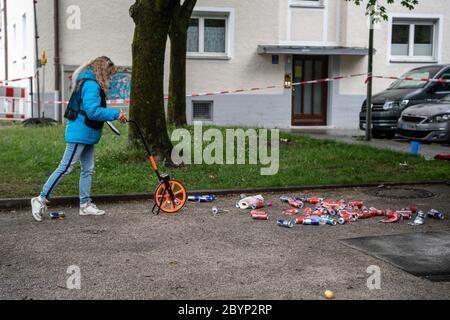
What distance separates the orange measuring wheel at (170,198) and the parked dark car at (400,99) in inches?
433

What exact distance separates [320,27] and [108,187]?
649 inches

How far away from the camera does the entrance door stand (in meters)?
24.9

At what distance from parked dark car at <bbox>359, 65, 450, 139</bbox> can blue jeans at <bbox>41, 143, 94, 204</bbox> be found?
1173cm

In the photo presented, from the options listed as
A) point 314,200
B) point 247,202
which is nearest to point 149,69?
point 247,202

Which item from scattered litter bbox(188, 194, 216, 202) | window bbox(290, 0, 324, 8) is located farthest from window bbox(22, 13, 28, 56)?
scattered litter bbox(188, 194, 216, 202)

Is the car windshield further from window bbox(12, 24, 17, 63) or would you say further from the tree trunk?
window bbox(12, 24, 17, 63)

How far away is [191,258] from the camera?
6.04 meters

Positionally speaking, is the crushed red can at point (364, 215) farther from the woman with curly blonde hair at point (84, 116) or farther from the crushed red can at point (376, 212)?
the woman with curly blonde hair at point (84, 116)

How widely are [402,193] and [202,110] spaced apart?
14.6 meters

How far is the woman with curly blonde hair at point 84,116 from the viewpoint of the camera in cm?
765

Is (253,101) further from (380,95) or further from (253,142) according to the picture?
(253,142)

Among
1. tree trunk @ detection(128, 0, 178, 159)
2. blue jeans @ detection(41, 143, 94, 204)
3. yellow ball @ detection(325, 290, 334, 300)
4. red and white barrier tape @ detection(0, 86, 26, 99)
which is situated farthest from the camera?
red and white barrier tape @ detection(0, 86, 26, 99)

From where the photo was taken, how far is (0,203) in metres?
8.54
